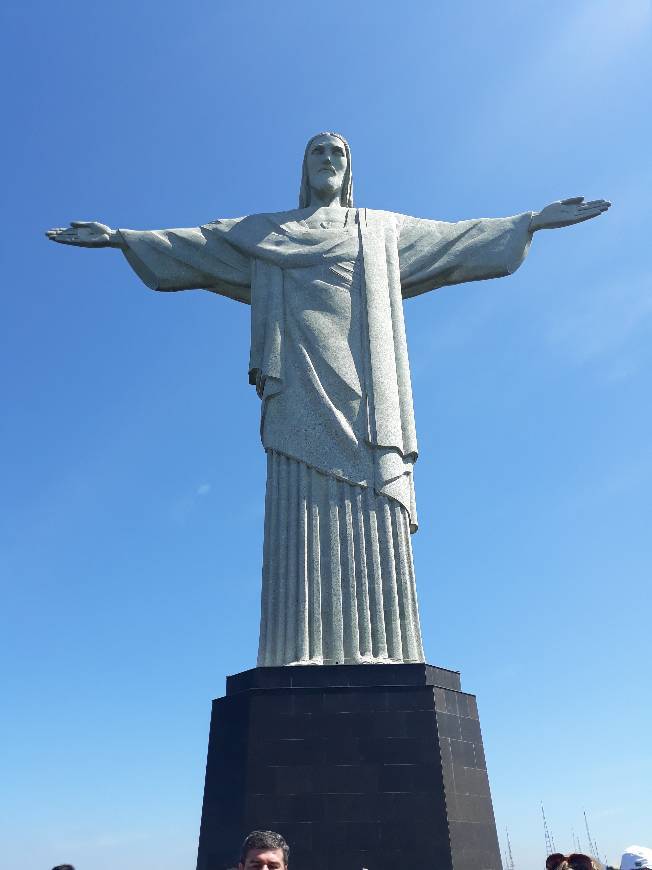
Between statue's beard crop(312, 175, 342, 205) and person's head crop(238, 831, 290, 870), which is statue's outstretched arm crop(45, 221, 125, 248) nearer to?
statue's beard crop(312, 175, 342, 205)

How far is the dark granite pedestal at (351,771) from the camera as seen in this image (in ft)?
24.1

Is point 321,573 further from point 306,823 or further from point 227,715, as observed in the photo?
point 306,823

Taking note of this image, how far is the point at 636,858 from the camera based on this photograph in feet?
12.3

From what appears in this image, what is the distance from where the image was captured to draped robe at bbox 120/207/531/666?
887 centimetres

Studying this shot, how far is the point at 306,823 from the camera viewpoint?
7434 millimetres

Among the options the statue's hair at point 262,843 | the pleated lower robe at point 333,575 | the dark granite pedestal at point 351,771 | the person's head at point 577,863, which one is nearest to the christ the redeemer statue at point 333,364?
the pleated lower robe at point 333,575

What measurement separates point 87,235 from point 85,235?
0.03 m

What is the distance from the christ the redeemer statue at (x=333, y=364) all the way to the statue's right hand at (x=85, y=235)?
18 millimetres

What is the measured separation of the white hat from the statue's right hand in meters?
9.98

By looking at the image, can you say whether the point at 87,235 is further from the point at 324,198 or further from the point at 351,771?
the point at 351,771

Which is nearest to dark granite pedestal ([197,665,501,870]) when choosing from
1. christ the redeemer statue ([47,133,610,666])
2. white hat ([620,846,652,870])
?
christ the redeemer statue ([47,133,610,666])

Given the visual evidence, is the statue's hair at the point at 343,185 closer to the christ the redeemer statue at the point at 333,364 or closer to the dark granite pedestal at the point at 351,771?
the christ the redeemer statue at the point at 333,364

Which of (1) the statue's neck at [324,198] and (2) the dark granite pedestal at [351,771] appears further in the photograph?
(1) the statue's neck at [324,198]

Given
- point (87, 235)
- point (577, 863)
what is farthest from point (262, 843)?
point (87, 235)
